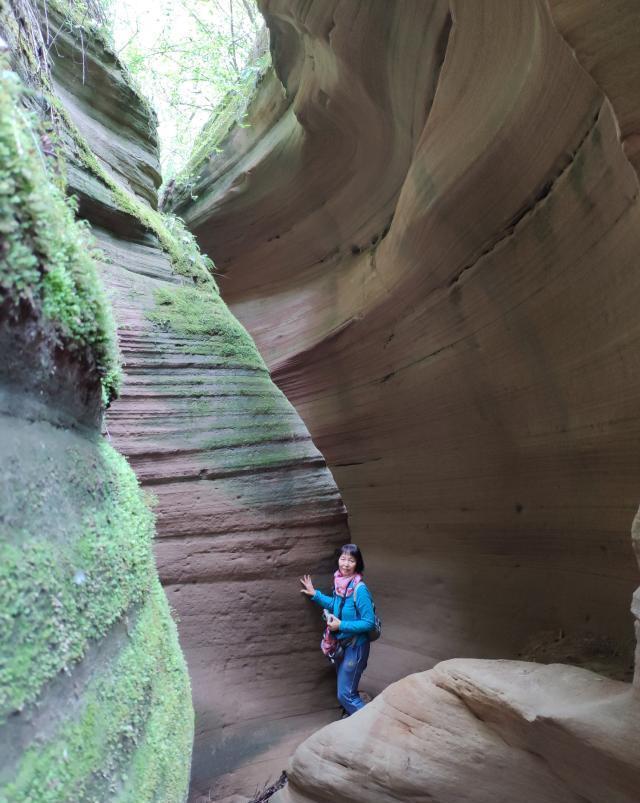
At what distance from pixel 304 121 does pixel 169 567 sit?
4.03 m

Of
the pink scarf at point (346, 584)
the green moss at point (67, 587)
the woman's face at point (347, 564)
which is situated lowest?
the pink scarf at point (346, 584)

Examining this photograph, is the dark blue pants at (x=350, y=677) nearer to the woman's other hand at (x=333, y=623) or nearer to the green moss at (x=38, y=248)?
the woman's other hand at (x=333, y=623)

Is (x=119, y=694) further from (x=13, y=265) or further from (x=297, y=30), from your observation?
(x=297, y=30)

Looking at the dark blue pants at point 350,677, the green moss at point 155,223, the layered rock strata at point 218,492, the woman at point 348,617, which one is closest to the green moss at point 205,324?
the layered rock strata at point 218,492

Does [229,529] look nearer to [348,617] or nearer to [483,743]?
[348,617]

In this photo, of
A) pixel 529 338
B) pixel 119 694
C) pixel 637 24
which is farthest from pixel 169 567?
pixel 637 24

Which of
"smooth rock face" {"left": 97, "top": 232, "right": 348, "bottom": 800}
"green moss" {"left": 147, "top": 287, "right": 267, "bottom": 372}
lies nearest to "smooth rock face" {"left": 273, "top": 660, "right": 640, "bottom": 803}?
"smooth rock face" {"left": 97, "top": 232, "right": 348, "bottom": 800}

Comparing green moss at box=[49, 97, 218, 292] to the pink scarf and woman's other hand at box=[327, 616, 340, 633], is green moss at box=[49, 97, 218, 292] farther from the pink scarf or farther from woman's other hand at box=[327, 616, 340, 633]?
woman's other hand at box=[327, 616, 340, 633]

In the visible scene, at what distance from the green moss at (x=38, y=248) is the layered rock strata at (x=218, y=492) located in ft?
6.56

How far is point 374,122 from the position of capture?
4.91 m

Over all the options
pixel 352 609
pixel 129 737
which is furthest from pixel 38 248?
pixel 352 609

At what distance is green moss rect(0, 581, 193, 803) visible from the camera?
1024 millimetres

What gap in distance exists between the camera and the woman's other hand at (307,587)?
360 cm

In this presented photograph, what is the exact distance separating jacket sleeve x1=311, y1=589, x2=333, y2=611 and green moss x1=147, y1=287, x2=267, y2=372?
1552 millimetres
